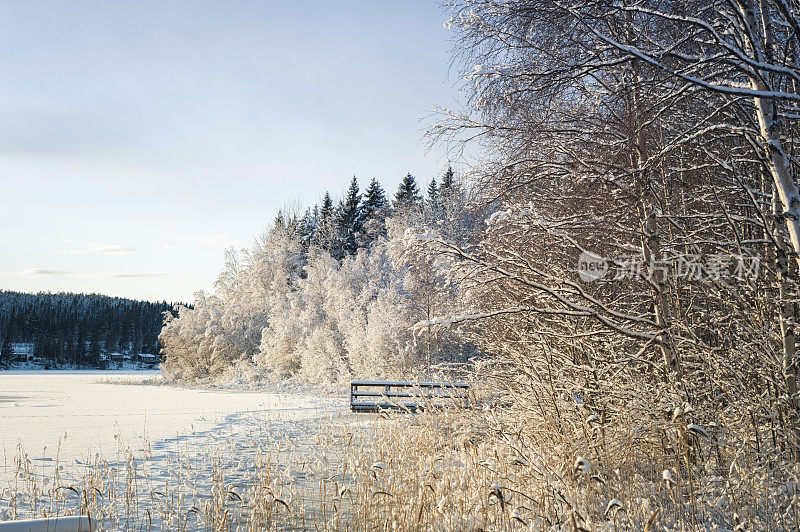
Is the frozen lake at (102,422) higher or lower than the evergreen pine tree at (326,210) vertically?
lower

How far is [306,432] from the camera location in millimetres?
9781

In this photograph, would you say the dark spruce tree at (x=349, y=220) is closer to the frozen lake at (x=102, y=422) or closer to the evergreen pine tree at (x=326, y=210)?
the evergreen pine tree at (x=326, y=210)

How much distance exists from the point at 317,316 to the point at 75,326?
66725 mm

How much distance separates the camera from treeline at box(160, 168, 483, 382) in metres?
20.1

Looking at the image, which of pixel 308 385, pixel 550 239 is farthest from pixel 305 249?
pixel 550 239

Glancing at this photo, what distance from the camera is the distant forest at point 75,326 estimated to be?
74062mm

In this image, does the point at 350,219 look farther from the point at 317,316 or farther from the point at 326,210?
the point at 317,316

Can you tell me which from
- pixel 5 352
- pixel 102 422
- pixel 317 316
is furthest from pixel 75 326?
pixel 102 422

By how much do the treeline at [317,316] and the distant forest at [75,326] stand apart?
144ft

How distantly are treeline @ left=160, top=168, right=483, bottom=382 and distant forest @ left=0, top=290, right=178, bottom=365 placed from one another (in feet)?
144

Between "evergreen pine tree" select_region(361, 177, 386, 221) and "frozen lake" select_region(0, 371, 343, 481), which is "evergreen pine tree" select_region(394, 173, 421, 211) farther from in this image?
"frozen lake" select_region(0, 371, 343, 481)

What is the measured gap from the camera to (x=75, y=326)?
76375mm

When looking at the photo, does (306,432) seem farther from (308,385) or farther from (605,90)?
(308,385)

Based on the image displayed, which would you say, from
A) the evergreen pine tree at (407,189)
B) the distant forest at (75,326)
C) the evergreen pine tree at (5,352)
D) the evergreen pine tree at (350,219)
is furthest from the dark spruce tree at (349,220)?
the evergreen pine tree at (5,352)
